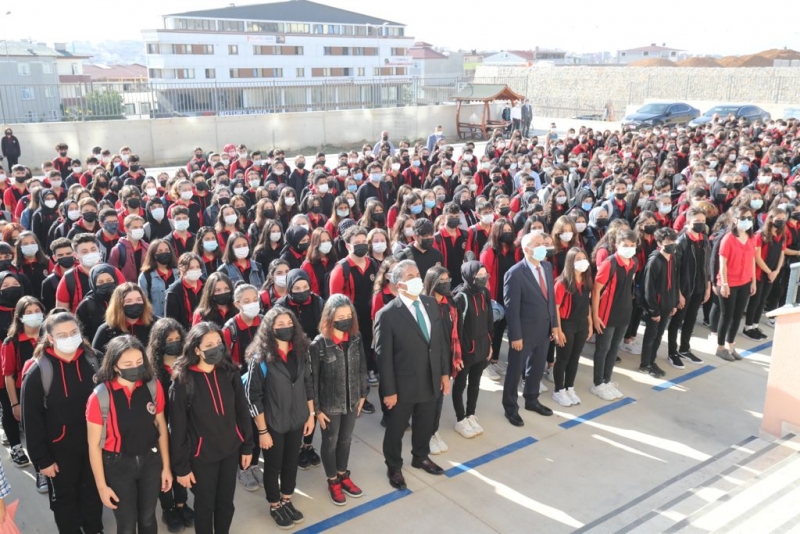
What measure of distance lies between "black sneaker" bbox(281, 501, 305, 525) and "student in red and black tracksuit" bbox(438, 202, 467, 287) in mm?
3822

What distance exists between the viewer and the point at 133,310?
5113 millimetres

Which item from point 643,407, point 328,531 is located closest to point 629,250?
point 643,407

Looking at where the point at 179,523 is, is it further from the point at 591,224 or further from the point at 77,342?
the point at 591,224

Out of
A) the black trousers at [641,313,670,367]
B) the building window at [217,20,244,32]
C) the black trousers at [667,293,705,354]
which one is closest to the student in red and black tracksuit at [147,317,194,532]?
the black trousers at [641,313,670,367]

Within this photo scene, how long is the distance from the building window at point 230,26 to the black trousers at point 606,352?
262 ft

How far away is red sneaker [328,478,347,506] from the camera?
5.34 metres

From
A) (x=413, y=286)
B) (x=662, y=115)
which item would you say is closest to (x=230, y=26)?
(x=662, y=115)

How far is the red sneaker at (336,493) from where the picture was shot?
5.34m

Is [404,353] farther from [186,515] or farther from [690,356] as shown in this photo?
[690,356]

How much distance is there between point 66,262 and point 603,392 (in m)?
5.53

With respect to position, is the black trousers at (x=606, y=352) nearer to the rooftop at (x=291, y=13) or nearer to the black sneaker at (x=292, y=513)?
the black sneaker at (x=292, y=513)

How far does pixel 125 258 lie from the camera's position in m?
7.31

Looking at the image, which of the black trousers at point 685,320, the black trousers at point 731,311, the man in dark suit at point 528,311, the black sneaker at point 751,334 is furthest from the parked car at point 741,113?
the man in dark suit at point 528,311

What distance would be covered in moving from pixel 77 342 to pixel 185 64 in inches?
3090
